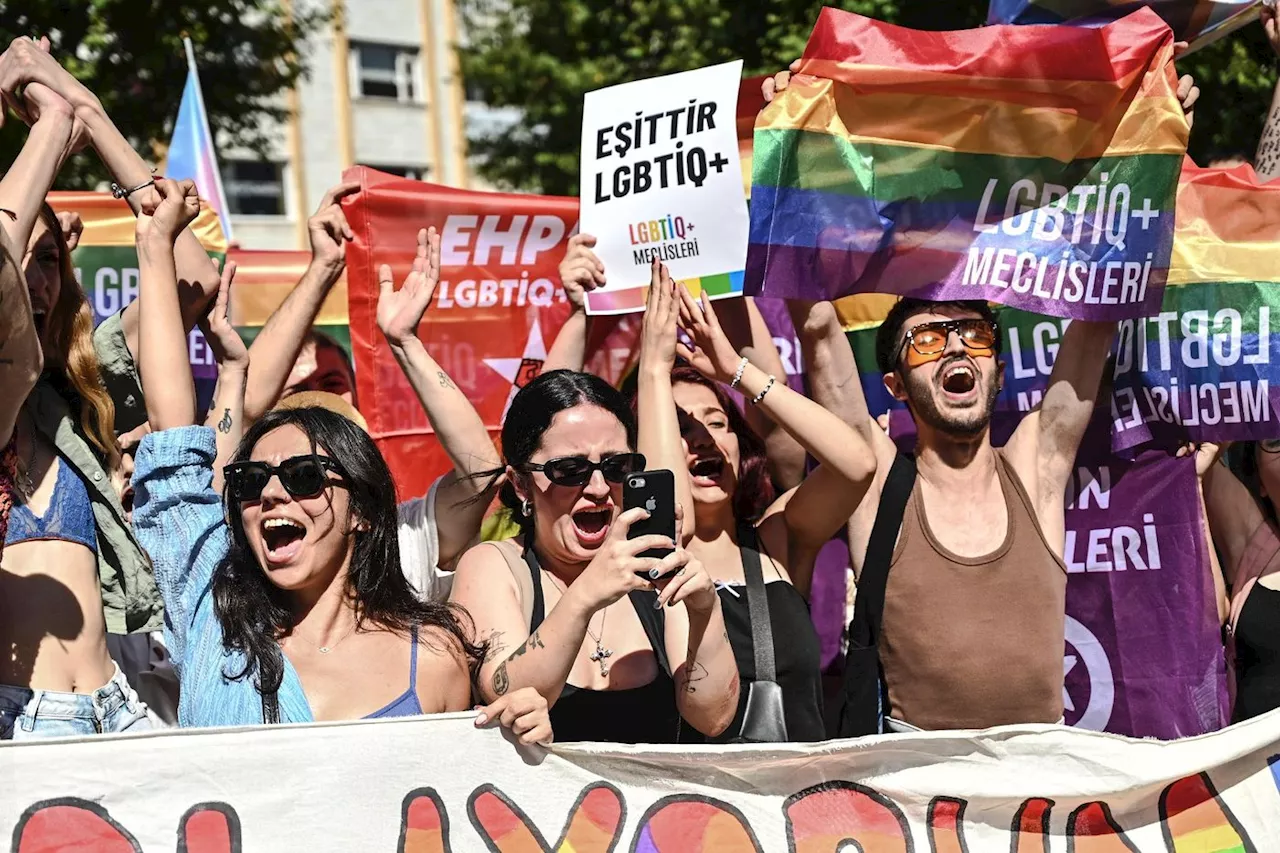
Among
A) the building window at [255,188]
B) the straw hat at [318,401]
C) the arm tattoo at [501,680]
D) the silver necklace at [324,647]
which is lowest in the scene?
the arm tattoo at [501,680]

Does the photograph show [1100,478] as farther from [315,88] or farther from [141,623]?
[315,88]

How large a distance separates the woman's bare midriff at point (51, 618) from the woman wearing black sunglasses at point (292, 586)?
12.1 inches

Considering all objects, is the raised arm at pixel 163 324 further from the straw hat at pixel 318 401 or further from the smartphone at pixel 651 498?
the smartphone at pixel 651 498

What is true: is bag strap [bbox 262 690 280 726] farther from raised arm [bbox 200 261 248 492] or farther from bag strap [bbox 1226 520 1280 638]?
bag strap [bbox 1226 520 1280 638]

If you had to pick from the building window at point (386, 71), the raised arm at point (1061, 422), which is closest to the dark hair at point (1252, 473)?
the raised arm at point (1061, 422)

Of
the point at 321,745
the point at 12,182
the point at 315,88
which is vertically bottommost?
the point at 321,745

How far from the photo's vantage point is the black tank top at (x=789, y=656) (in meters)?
3.44

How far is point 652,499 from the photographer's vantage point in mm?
2723

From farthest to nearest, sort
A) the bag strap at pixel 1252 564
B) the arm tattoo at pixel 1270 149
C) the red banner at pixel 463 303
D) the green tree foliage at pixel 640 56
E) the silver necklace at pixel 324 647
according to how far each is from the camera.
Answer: the green tree foliage at pixel 640 56 < the red banner at pixel 463 303 < the arm tattoo at pixel 1270 149 < the bag strap at pixel 1252 564 < the silver necklace at pixel 324 647

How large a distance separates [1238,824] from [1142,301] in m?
1.38

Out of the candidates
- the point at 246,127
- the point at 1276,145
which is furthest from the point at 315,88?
the point at 1276,145

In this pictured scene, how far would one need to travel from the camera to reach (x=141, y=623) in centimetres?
349

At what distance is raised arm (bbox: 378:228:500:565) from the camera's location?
354 centimetres

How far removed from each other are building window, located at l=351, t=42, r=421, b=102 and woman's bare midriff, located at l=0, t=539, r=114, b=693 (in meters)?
27.0
